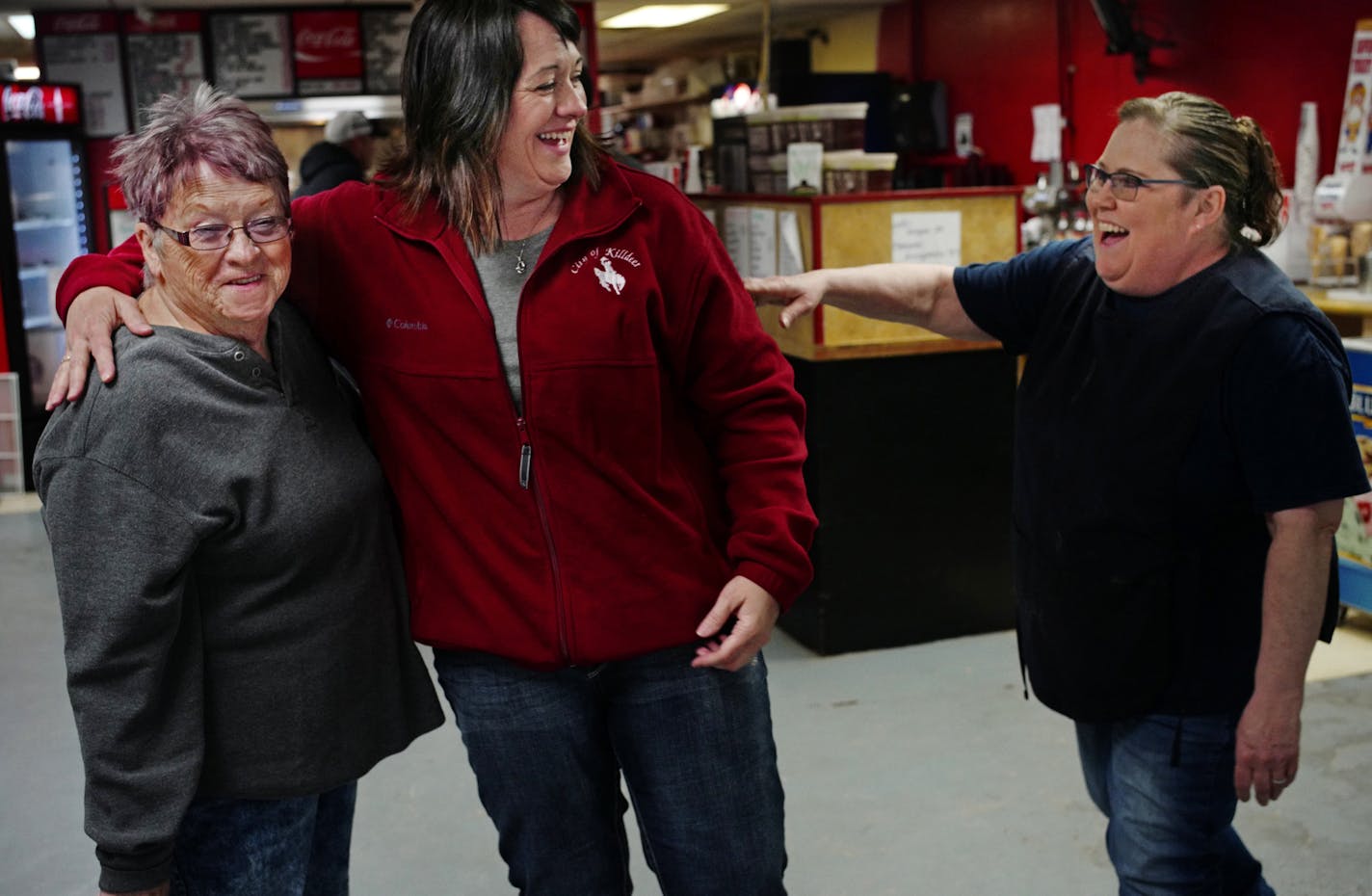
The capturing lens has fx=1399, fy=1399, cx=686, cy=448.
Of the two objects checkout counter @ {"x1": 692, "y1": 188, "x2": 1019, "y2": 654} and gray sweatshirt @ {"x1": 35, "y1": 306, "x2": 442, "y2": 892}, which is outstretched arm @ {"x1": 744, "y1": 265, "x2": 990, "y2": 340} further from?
checkout counter @ {"x1": 692, "y1": 188, "x2": 1019, "y2": 654}

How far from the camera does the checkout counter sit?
4.34 metres

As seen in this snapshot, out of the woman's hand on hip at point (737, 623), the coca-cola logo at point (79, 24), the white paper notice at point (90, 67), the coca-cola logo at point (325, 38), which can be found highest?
the coca-cola logo at point (79, 24)

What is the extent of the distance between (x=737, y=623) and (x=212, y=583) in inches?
25.4

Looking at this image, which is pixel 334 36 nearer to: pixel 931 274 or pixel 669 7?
pixel 669 7

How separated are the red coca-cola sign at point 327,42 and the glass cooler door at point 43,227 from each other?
1.48 m

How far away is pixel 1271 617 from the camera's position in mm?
1903

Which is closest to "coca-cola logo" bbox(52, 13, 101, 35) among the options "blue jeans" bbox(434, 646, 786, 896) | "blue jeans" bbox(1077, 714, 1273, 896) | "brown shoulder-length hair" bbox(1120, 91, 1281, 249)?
"blue jeans" bbox(434, 646, 786, 896)

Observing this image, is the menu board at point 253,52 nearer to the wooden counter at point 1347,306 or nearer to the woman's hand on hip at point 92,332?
the wooden counter at point 1347,306

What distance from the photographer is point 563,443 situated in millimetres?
1752

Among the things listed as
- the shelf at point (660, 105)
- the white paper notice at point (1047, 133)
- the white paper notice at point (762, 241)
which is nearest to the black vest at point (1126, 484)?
the white paper notice at point (762, 241)

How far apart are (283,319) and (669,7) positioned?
8823 mm

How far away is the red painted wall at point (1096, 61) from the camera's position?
7.04 metres

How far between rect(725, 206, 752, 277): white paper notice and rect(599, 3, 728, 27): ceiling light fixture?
212 inches

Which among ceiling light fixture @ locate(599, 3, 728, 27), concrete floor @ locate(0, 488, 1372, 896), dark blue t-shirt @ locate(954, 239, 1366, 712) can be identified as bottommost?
concrete floor @ locate(0, 488, 1372, 896)
